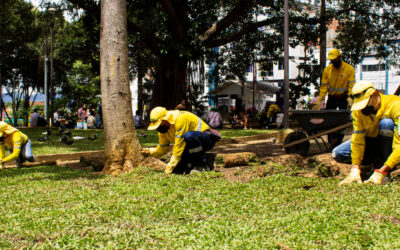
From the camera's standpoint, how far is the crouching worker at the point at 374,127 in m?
4.82

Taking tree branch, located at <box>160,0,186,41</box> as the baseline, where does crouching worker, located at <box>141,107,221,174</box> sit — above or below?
below

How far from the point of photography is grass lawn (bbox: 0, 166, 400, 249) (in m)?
3.19

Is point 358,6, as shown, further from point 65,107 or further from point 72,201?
point 65,107

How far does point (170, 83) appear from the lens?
1830 centimetres

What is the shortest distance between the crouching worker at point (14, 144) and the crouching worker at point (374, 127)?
20.5ft

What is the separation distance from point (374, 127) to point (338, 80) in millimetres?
2719

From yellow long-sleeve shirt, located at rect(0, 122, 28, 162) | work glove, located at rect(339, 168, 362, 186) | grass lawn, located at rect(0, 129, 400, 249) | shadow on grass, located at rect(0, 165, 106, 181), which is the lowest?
shadow on grass, located at rect(0, 165, 106, 181)

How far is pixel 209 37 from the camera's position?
53.7ft

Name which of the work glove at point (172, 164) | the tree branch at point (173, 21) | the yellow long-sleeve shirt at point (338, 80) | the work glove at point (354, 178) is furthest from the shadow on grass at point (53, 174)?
the tree branch at point (173, 21)

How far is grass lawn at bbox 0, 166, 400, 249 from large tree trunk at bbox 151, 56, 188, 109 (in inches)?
489

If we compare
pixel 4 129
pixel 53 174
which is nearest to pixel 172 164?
pixel 53 174

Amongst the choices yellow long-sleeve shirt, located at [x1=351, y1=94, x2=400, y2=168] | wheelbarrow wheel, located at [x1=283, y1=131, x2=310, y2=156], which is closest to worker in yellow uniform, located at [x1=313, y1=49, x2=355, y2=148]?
wheelbarrow wheel, located at [x1=283, y1=131, x2=310, y2=156]

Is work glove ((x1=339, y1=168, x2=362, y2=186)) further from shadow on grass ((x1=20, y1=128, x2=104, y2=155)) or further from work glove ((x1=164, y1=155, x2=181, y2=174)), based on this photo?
shadow on grass ((x1=20, y1=128, x2=104, y2=155))

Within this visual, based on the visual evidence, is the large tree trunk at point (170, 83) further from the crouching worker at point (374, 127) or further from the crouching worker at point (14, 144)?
the crouching worker at point (374, 127)
